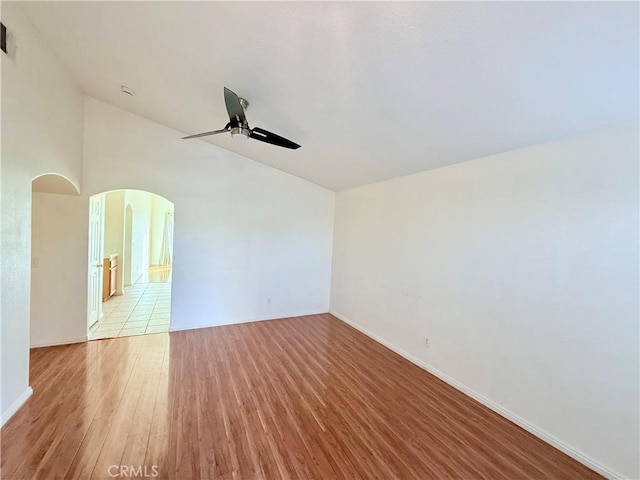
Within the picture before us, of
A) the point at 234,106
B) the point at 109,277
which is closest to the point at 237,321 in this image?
the point at 109,277

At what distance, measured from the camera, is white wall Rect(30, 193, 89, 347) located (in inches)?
140

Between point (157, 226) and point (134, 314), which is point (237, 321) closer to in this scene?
point (134, 314)

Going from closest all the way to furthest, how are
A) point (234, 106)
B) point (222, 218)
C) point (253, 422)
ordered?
point (234, 106) < point (253, 422) < point (222, 218)

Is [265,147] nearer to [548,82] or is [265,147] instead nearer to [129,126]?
[129,126]

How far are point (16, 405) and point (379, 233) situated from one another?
4294mm

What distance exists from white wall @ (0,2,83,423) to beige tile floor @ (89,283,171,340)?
1.73 m

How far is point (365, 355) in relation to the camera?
3752 mm

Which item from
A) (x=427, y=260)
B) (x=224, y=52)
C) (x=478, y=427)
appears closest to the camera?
(x=224, y=52)

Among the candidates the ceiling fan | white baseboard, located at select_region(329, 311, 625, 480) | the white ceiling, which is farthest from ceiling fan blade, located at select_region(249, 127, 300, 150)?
white baseboard, located at select_region(329, 311, 625, 480)

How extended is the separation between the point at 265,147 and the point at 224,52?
6.35 feet

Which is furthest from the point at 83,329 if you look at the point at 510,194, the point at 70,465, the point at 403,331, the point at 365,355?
the point at 510,194

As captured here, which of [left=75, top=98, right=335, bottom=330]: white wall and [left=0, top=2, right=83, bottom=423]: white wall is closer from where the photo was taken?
[left=0, top=2, right=83, bottom=423]: white wall

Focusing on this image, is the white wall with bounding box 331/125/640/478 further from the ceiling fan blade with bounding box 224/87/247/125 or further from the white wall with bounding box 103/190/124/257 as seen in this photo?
the white wall with bounding box 103/190/124/257

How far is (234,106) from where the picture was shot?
7.32 ft
